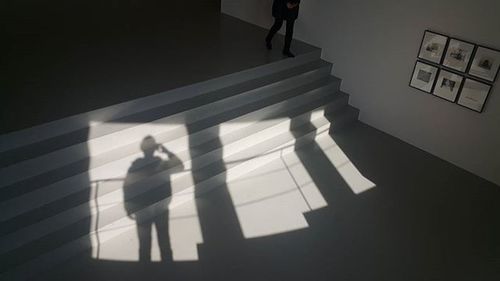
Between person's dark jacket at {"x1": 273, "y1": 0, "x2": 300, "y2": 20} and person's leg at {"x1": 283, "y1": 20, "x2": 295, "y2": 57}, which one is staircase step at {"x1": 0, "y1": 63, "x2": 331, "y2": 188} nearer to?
person's leg at {"x1": 283, "y1": 20, "x2": 295, "y2": 57}

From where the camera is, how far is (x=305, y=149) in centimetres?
464

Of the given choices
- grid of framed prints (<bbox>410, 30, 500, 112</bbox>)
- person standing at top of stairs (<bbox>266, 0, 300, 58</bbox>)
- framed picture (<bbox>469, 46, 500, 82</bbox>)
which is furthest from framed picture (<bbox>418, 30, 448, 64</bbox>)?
person standing at top of stairs (<bbox>266, 0, 300, 58</bbox>)

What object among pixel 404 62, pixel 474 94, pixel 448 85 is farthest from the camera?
pixel 404 62

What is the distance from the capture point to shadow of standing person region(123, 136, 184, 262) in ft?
10.2

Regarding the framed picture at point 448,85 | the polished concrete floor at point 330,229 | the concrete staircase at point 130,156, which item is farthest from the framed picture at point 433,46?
the concrete staircase at point 130,156

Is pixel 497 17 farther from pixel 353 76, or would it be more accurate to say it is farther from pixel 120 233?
pixel 120 233

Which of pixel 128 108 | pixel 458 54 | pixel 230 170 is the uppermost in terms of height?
pixel 458 54

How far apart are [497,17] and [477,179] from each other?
6.14 feet

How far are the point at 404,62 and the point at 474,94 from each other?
0.91 metres

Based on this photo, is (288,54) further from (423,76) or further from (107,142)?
(107,142)

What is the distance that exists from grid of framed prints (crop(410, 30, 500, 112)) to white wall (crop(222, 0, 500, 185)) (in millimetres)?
85

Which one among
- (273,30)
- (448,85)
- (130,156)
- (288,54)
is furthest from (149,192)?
(448,85)

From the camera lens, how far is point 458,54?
4.10 meters

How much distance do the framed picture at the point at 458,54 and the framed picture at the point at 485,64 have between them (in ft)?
0.24
